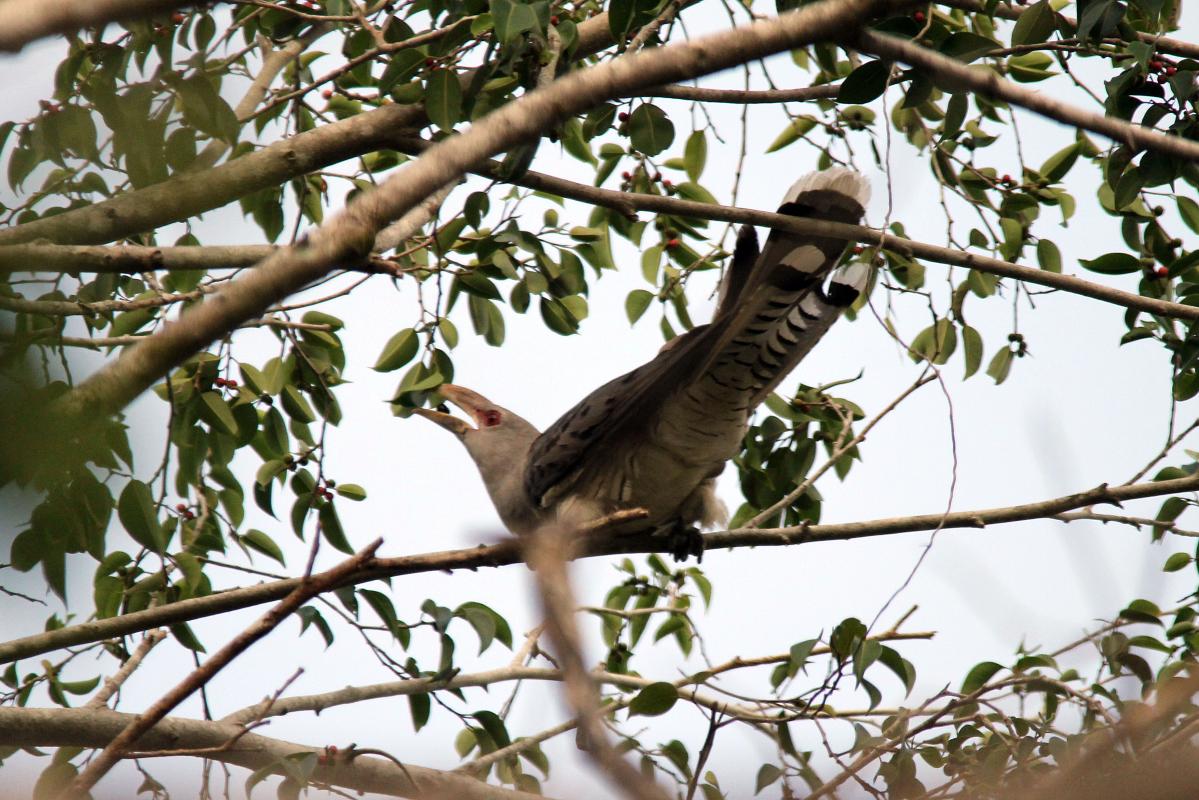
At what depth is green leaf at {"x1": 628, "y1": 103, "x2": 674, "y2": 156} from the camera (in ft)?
10.9

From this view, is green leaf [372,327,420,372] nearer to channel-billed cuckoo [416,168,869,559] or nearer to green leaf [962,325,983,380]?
channel-billed cuckoo [416,168,869,559]

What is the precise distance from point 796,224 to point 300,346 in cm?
181

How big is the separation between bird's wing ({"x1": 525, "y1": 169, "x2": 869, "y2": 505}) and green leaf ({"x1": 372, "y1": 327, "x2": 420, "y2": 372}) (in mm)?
735

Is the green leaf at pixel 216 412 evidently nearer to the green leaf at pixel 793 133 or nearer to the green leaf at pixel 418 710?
the green leaf at pixel 418 710

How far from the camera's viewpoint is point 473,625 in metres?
3.18

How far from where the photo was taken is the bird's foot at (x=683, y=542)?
4.11 meters

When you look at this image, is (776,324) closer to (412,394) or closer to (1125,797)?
(412,394)

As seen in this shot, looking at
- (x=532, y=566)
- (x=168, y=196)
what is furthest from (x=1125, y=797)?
(x=168, y=196)

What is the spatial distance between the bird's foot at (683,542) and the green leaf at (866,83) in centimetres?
185

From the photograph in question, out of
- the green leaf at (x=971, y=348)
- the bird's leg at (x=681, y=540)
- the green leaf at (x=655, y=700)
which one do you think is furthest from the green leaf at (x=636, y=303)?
the green leaf at (x=655, y=700)

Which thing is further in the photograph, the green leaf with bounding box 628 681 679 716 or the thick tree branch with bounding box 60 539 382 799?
the green leaf with bounding box 628 681 679 716

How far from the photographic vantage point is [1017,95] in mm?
1970

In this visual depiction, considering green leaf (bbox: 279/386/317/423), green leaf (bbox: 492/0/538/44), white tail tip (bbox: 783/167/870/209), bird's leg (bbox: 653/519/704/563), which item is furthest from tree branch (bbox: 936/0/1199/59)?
green leaf (bbox: 279/386/317/423)

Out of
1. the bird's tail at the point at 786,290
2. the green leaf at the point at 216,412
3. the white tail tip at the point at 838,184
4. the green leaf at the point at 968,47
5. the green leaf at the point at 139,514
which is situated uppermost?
the green leaf at the point at 216,412
